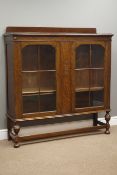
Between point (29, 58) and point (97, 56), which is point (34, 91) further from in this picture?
point (97, 56)

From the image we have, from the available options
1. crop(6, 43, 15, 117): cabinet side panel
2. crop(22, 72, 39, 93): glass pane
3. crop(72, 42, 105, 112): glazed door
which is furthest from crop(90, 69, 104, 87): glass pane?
crop(6, 43, 15, 117): cabinet side panel

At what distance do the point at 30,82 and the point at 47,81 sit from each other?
19 centimetres

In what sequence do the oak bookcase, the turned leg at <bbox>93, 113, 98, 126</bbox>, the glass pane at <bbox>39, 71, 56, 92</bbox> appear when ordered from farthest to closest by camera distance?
the turned leg at <bbox>93, 113, 98, 126</bbox>, the glass pane at <bbox>39, 71, 56, 92</bbox>, the oak bookcase

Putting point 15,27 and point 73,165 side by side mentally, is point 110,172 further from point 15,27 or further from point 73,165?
point 15,27

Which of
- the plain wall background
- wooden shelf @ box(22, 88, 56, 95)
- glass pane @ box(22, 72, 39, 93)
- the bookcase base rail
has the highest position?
the plain wall background

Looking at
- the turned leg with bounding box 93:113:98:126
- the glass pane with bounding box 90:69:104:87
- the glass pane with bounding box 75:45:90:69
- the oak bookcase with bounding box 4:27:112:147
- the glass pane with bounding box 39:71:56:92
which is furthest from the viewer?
the turned leg with bounding box 93:113:98:126

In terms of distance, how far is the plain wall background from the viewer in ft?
10.8

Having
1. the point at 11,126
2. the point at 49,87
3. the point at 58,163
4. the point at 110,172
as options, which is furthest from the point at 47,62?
the point at 110,172

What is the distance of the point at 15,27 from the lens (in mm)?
3287

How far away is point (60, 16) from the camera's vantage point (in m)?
3.53

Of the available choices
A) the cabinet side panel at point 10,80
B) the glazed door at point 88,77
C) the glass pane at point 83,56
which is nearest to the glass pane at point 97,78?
the glazed door at point 88,77

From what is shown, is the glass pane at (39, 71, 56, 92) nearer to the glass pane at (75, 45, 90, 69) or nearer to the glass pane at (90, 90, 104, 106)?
the glass pane at (75, 45, 90, 69)

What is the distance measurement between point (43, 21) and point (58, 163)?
65.3 inches

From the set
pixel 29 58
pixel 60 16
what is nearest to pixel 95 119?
pixel 29 58
